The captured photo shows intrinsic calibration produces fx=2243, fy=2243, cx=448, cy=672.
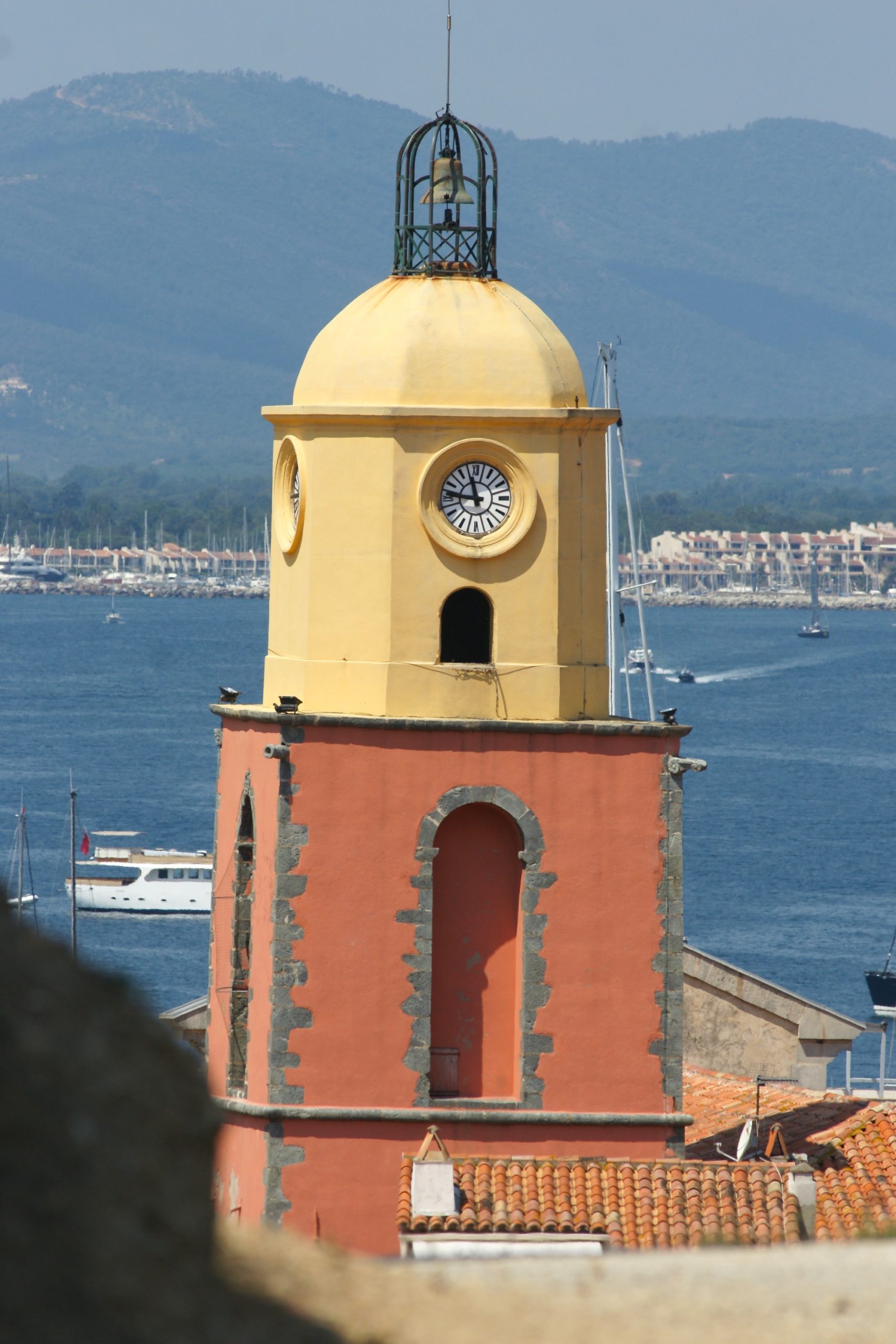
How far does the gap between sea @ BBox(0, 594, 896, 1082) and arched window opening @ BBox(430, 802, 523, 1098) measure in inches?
449

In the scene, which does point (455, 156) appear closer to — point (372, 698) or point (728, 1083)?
point (372, 698)

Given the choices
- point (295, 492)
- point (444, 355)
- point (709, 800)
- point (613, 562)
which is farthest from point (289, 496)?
point (709, 800)

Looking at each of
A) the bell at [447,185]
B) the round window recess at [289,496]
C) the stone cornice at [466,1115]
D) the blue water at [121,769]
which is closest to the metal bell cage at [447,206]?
the bell at [447,185]

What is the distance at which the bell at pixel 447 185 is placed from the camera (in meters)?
20.9

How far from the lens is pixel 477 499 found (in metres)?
19.9

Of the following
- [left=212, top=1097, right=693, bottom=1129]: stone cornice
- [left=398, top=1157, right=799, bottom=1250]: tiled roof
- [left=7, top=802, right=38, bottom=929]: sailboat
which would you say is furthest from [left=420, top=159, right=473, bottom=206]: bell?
[left=7, top=802, right=38, bottom=929]: sailboat

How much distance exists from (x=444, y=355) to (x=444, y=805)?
3.96 m

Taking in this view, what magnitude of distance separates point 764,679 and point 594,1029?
6209 inches

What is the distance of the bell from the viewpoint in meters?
20.9

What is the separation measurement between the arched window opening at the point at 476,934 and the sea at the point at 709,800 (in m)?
11.4

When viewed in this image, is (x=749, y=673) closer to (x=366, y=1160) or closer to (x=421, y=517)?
(x=421, y=517)

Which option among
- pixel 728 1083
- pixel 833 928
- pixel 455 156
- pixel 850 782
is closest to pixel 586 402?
pixel 455 156

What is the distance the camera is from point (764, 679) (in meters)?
175

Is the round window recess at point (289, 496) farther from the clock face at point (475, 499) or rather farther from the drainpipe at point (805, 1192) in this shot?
the drainpipe at point (805, 1192)
